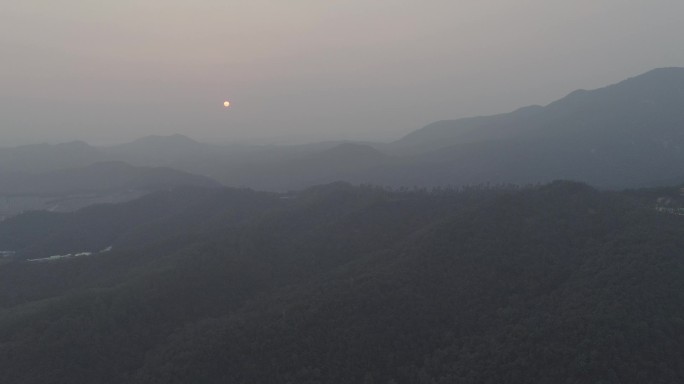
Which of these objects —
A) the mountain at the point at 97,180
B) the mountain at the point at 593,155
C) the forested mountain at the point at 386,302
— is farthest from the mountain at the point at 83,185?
the mountain at the point at 593,155

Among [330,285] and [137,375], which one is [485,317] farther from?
[137,375]

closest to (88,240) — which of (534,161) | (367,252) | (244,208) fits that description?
(244,208)

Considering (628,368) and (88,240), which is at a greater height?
(88,240)

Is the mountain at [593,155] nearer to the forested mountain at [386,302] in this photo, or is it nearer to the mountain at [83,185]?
the mountain at [83,185]

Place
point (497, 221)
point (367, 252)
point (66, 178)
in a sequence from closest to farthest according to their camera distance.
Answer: point (497, 221), point (367, 252), point (66, 178)

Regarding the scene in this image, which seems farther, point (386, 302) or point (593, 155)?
point (593, 155)

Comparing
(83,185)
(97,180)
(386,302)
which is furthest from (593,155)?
(83,185)

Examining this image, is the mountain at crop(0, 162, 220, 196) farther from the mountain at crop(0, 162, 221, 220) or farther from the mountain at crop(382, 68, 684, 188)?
the mountain at crop(382, 68, 684, 188)

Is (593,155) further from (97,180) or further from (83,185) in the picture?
(83,185)
